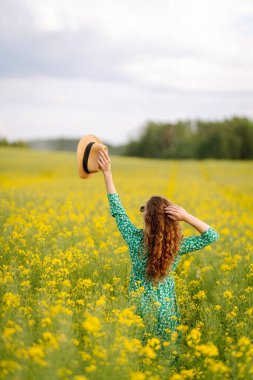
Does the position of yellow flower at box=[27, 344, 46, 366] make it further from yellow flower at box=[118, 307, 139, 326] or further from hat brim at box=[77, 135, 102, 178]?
hat brim at box=[77, 135, 102, 178]

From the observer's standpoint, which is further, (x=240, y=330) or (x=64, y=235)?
(x=64, y=235)

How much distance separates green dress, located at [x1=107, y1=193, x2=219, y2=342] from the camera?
13.7 ft

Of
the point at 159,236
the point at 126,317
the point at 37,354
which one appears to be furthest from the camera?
the point at 159,236

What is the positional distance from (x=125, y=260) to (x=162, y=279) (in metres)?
1.62

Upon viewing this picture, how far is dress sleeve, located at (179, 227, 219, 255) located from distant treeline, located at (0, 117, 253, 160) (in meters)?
68.2

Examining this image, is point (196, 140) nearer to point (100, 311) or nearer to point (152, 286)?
point (152, 286)

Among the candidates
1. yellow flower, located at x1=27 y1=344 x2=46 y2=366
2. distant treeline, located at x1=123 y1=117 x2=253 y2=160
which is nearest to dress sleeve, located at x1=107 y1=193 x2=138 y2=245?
yellow flower, located at x1=27 y1=344 x2=46 y2=366

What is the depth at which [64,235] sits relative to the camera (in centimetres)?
712

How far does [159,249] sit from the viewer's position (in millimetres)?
4113

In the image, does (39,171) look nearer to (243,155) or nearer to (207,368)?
(207,368)

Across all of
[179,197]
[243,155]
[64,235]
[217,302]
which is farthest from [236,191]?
[243,155]

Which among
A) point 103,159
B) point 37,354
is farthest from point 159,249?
point 37,354

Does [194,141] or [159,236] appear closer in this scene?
[159,236]

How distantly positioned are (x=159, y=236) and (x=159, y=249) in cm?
13
